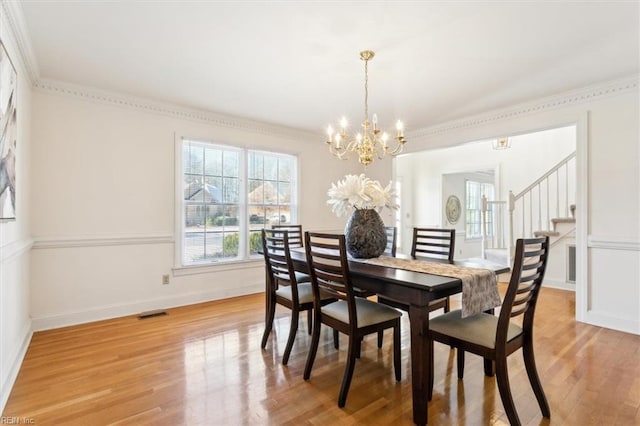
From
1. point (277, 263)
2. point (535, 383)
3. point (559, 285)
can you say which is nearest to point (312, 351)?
point (277, 263)

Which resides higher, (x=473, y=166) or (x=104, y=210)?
(x=473, y=166)

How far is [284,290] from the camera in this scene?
2760mm

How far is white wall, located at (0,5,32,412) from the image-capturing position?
203 centimetres

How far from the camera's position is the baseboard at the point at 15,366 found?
193cm

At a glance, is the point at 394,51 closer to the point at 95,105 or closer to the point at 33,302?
the point at 95,105

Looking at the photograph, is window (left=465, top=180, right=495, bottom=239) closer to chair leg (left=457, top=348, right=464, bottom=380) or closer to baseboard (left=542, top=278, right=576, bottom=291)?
baseboard (left=542, top=278, right=576, bottom=291)

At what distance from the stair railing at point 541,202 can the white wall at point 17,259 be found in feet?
19.3

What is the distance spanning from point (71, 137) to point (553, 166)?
22.3 ft

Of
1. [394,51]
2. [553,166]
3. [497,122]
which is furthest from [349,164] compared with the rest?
[553,166]

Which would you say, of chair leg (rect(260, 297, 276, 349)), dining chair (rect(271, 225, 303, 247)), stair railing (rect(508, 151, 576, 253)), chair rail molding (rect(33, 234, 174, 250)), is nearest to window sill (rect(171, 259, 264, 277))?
chair rail molding (rect(33, 234, 174, 250))

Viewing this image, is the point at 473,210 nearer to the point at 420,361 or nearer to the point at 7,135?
the point at 420,361

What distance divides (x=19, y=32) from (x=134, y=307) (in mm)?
2663

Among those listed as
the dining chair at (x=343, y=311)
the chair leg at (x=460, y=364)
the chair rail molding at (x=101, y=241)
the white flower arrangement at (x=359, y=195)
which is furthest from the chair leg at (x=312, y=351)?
the chair rail molding at (x=101, y=241)

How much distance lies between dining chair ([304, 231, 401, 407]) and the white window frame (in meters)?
2.30
